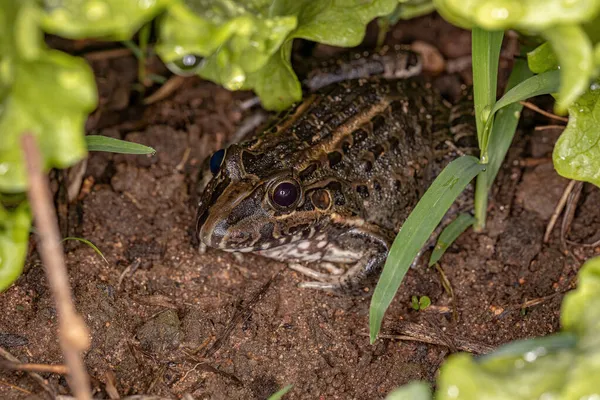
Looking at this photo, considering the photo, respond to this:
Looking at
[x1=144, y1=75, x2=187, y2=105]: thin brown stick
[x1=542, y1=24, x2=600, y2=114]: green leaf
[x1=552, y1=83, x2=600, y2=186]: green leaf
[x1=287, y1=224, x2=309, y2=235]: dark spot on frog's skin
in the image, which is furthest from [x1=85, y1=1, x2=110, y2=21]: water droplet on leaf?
[x1=144, y1=75, x2=187, y2=105]: thin brown stick

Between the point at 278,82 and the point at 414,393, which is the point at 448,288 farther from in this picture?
the point at 414,393

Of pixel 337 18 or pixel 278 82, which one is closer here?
pixel 337 18

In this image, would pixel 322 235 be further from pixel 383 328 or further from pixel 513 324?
pixel 513 324

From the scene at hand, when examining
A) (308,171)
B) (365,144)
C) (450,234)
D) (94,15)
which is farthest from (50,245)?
(450,234)

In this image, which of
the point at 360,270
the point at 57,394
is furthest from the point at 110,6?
the point at 360,270

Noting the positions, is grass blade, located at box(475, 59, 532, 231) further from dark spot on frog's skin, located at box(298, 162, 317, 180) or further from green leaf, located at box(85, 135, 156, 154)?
green leaf, located at box(85, 135, 156, 154)

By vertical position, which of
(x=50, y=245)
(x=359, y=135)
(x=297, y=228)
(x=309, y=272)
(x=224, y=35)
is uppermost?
(x=224, y=35)

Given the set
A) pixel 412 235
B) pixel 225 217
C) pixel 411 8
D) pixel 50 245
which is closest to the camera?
pixel 50 245
